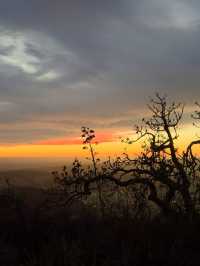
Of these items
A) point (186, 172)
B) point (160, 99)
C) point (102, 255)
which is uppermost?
point (160, 99)

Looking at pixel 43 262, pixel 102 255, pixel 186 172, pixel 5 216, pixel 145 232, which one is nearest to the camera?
pixel 43 262

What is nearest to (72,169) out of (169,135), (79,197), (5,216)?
(79,197)

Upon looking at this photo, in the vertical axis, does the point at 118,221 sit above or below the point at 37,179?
below

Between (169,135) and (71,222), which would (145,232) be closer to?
(71,222)

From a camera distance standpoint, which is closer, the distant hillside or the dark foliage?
the dark foliage

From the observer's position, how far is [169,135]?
19.2 m

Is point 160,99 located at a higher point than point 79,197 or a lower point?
higher

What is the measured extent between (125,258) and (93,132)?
15819mm

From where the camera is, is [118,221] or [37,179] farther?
[37,179]

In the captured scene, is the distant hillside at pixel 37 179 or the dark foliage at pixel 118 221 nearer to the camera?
the dark foliage at pixel 118 221

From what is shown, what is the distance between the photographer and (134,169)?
63.0ft

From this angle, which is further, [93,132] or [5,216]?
[93,132]

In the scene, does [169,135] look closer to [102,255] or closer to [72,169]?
[72,169]

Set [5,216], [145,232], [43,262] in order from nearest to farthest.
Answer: [43,262]
[145,232]
[5,216]
